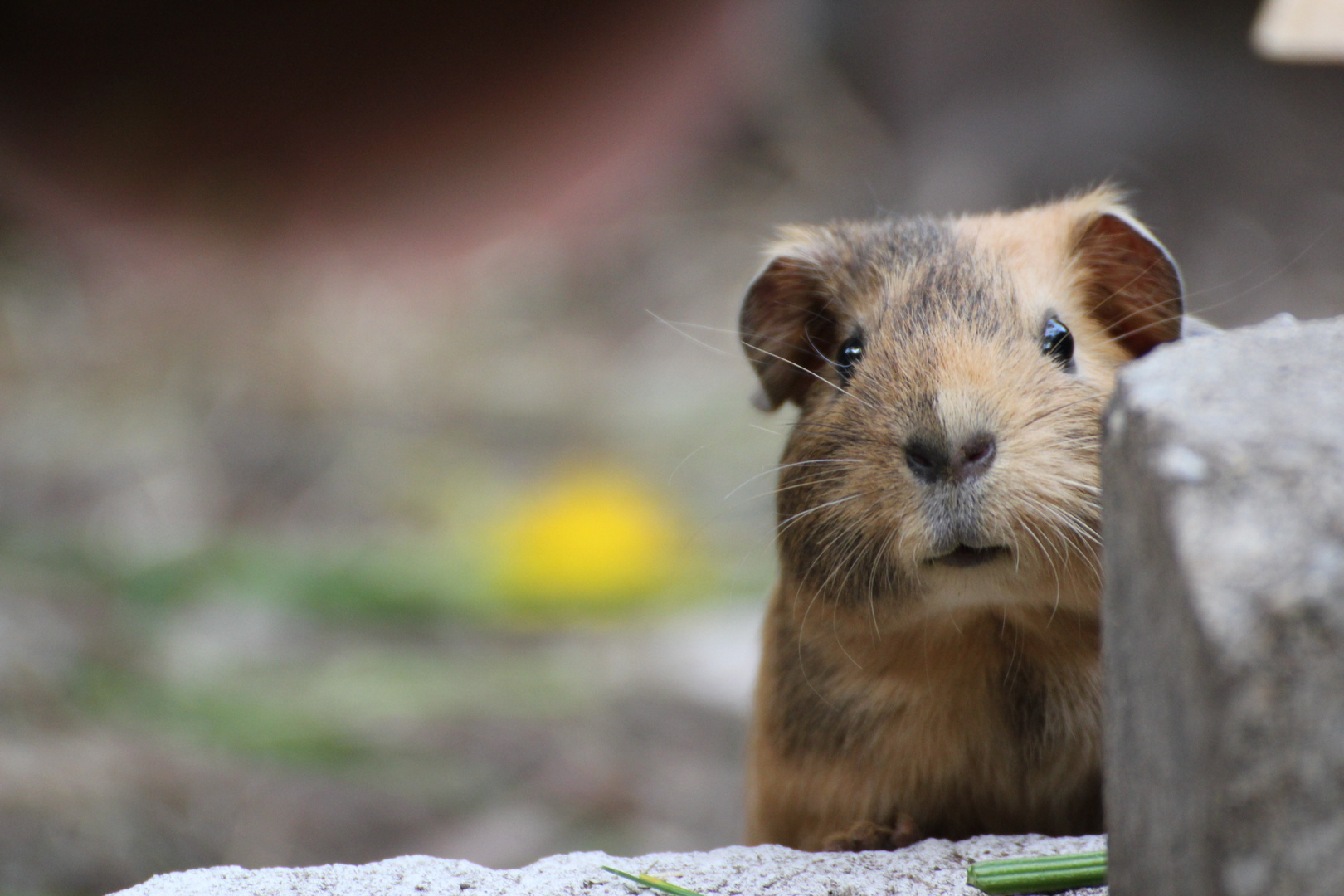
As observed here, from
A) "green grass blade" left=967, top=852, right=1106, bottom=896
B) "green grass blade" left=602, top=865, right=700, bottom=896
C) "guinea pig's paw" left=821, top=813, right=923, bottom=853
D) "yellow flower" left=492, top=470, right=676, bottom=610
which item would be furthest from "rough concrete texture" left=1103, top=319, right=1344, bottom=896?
"yellow flower" left=492, top=470, right=676, bottom=610

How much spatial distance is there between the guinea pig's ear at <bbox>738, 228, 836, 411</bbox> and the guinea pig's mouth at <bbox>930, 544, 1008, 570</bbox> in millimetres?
1001

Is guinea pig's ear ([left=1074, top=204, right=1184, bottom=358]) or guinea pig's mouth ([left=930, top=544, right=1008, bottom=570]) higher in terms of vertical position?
guinea pig's ear ([left=1074, top=204, right=1184, bottom=358])

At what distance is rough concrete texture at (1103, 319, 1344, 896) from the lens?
1.24 metres

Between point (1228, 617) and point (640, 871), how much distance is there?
59.5 inches

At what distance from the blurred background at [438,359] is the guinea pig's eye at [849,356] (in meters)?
2.19

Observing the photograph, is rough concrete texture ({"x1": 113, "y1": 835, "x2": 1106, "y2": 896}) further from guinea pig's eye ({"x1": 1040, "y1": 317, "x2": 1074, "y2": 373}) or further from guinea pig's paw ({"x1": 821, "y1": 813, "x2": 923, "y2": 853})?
guinea pig's eye ({"x1": 1040, "y1": 317, "x2": 1074, "y2": 373})

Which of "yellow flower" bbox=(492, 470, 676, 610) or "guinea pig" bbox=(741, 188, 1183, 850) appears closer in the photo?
"guinea pig" bbox=(741, 188, 1183, 850)

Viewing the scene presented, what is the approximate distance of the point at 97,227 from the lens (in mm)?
7426

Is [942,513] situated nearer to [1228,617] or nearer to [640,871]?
[640,871]

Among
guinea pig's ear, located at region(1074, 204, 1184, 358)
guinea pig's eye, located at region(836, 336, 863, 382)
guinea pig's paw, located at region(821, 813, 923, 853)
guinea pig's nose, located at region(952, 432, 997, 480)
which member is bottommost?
guinea pig's paw, located at region(821, 813, 923, 853)

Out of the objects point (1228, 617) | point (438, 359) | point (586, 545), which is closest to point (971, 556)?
point (1228, 617)

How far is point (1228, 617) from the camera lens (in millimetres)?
1252

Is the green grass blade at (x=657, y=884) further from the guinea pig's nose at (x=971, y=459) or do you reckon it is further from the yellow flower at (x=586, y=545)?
the yellow flower at (x=586, y=545)

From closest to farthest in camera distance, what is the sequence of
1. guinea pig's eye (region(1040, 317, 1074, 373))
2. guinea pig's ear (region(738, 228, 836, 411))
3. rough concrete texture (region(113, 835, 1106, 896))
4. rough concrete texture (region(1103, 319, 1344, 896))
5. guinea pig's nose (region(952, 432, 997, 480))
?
1. rough concrete texture (region(1103, 319, 1344, 896))
2. rough concrete texture (region(113, 835, 1106, 896))
3. guinea pig's nose (region(952, 432, 997, 480))
4. guinea pig's eye (region(1040, 317, 1074, 373))
5. guinea pig's ear (region(738, 228, 836, 411))
